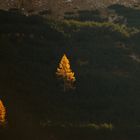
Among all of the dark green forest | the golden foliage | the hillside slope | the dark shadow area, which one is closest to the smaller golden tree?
the dark green forest

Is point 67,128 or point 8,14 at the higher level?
point 8,14

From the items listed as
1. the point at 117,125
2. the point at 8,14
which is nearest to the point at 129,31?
the point at 8,14

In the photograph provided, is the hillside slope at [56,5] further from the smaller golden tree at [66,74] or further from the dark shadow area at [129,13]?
the smaller golden tree at [66,74]

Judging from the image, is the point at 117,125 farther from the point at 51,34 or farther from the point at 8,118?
the point at 51,34

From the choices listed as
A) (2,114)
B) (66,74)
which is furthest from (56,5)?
(2,114)

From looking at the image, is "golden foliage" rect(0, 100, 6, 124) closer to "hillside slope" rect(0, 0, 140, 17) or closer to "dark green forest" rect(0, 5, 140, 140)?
"dark green forest" rect(0, 5, 140, 140)

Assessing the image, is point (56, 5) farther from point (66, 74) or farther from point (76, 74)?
point (66, 74)
